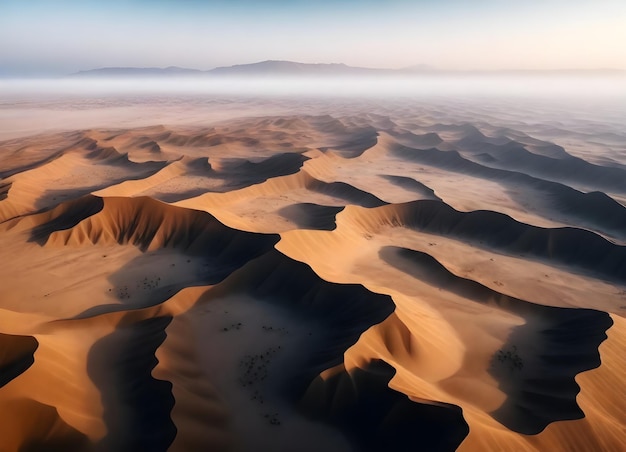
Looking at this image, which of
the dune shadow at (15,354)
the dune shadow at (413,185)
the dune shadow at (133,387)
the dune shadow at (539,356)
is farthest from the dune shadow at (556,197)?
the dune shadow at (15,354)

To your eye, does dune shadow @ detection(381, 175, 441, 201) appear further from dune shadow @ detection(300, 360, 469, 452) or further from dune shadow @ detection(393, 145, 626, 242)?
dune shadow @ detection(300, 360, 469, 452)

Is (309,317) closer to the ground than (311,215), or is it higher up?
higher up

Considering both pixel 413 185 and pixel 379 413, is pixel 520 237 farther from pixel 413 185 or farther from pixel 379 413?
pixel 379 413

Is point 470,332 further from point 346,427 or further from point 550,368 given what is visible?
point 346,427

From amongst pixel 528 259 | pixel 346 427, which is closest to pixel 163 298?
pixel 346 427

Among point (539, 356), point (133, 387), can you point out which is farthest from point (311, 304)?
point (539, 356)
